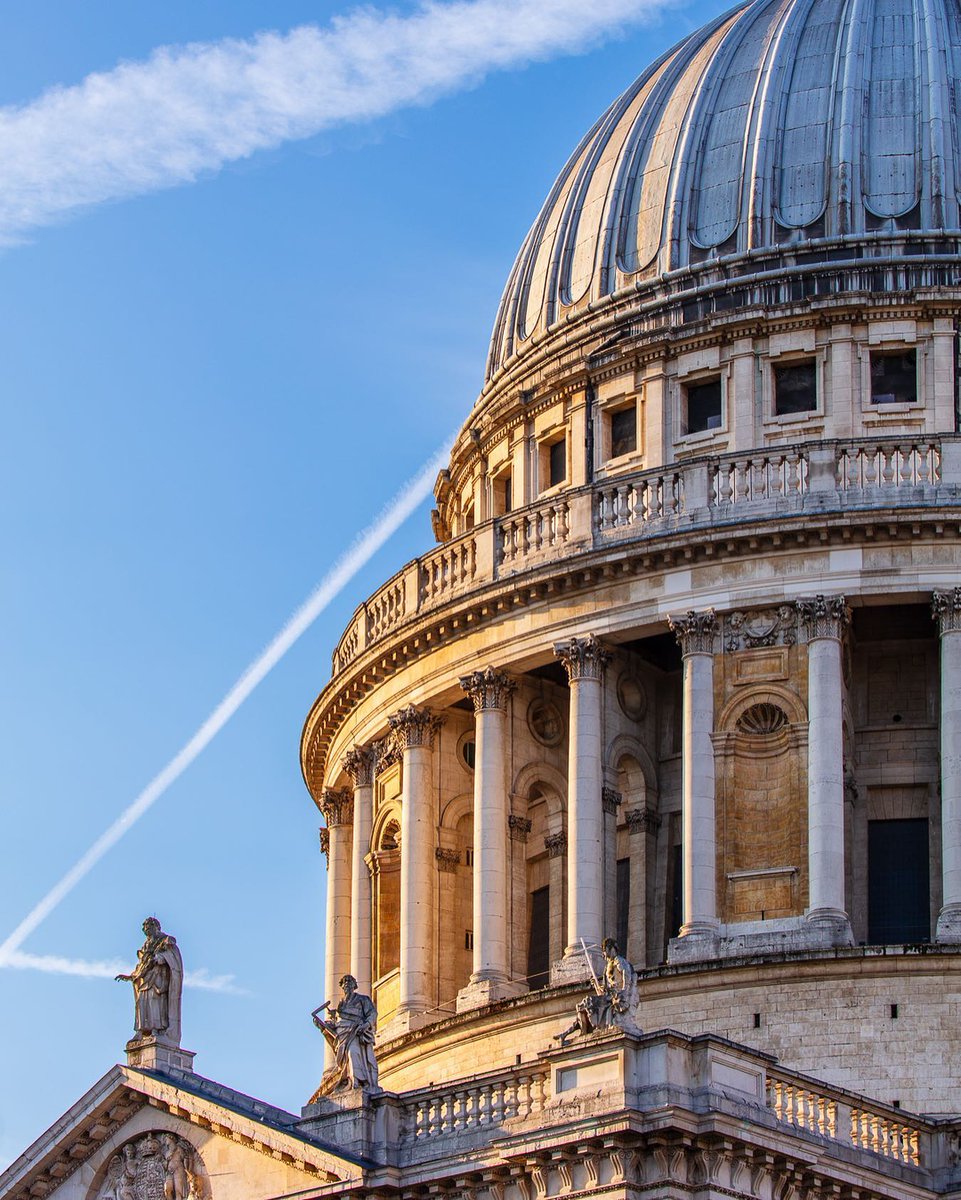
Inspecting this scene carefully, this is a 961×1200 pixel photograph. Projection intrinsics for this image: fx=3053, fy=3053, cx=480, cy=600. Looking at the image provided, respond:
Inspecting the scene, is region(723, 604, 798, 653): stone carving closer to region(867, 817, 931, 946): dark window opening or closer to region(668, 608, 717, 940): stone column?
region(668, 608, 717, 940): stone column

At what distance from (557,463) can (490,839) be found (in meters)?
9.13

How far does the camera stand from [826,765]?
5162cm

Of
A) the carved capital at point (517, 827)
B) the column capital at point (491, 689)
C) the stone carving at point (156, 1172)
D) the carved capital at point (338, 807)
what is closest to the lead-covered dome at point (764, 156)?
the column capital at point (491, 689)

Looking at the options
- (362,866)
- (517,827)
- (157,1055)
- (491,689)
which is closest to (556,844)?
(517,827)

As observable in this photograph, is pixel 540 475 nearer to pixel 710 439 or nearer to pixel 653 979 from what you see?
pixel 710 439

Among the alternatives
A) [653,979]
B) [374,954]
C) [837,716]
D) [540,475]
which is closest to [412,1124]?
[653,979]

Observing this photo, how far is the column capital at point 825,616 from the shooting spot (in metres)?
52.3

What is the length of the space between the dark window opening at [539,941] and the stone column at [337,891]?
528cm

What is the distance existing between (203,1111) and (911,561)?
1650 centimetres

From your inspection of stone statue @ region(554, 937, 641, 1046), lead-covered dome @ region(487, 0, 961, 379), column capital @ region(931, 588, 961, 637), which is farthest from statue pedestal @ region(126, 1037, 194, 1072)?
lead-covered dome @ region(487, 0, 961, 379)

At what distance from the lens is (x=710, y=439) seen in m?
57.9

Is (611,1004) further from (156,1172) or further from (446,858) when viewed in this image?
(446,858)

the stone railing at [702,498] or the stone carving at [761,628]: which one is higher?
the stone railing at [702,498]

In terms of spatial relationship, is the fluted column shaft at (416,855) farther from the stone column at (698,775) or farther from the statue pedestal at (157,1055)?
the statue pedestal at (157,1055)
